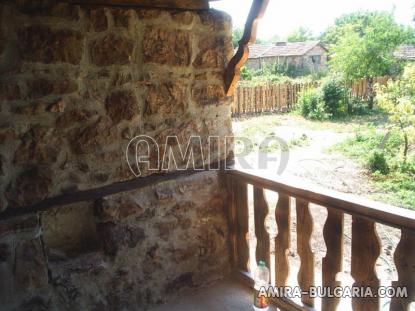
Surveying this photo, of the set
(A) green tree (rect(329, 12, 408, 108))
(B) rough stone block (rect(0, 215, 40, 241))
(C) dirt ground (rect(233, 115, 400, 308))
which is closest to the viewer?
(B) rough stone block (rect(0, 215, 40, 241))

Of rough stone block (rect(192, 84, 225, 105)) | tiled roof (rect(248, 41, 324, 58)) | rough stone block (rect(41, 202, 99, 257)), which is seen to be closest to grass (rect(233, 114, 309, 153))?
rough stone block (rect(192, 84, 225, 105))

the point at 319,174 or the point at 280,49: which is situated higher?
the point at 280,49

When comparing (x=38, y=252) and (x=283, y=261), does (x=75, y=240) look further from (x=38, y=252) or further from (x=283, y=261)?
(x=283, y=261)

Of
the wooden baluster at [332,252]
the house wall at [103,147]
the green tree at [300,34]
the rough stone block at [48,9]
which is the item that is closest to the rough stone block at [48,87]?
the house wall at [103,147]

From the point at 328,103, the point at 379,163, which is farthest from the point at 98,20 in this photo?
the point at 328,103

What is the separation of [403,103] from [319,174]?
2.21 metres

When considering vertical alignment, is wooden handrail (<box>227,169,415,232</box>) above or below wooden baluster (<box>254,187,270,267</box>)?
above

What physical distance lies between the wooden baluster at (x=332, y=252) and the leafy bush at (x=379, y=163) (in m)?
4.98

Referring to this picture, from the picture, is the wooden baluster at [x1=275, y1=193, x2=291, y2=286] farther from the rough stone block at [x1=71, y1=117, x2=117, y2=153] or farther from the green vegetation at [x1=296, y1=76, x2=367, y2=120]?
the green vegetation at [x1=296, y1=76, x2=367, y2=120]

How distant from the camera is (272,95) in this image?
42.6ft

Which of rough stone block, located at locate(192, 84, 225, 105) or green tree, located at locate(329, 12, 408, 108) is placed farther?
green tree, located at locate(329, 12, 408, 108)

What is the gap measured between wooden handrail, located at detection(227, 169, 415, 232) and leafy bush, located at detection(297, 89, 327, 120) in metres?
9.81

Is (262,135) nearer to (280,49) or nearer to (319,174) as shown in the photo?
(319,174)

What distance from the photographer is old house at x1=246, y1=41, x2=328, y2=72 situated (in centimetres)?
2316
